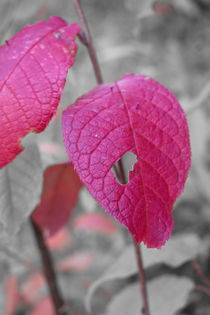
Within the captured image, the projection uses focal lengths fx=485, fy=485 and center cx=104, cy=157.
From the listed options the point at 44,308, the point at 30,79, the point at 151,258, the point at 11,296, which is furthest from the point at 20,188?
the point at 11,296

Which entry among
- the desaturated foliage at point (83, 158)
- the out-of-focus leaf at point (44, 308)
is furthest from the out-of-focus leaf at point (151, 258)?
the out-of-focus leaf at point (44, 308)

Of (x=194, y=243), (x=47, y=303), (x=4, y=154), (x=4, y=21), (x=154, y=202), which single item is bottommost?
(x=47, y=303)

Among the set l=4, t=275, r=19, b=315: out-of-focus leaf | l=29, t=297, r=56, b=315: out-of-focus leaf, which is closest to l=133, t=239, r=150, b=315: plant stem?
l=29, t=297, r=56, b=315: out-of-focus leaf

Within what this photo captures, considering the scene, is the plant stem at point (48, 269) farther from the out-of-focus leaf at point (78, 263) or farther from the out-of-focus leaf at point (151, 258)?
the out-of-focus leaf at point (78, 263)

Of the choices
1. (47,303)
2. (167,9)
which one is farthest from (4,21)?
(47,303)

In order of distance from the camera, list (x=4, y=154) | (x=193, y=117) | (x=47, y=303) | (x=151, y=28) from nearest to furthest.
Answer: (x=4, y=154) → (x=193, y=117) → (x=47, y=303) → (x=151, y=28)

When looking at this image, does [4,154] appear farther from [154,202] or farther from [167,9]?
[167,9]

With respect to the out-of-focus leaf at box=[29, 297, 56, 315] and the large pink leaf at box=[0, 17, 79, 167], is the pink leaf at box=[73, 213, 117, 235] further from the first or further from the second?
the large pink leaf at box=[0, 17, 79, 167]
